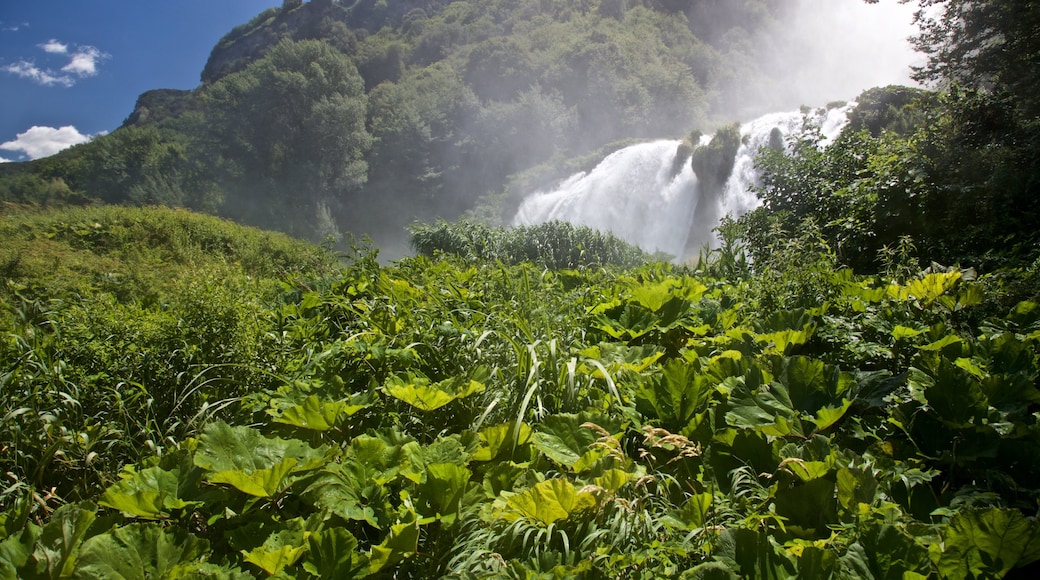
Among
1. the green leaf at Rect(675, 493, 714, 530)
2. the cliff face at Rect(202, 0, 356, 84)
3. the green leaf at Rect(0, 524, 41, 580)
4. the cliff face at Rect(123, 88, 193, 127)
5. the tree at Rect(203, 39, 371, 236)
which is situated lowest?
the green leaf at Rect(675, 493, 714, 530)

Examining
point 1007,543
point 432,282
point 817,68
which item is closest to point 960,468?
point 1007,543

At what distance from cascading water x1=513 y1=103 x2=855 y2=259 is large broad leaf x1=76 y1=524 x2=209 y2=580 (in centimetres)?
1787

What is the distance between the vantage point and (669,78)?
1951 inches

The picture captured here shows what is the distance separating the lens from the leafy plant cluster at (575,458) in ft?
3.12

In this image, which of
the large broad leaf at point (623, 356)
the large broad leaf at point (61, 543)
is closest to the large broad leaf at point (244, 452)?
the large broad leaf at point (61, 543)

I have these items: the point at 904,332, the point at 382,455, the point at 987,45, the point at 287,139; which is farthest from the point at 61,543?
the point at 287,139

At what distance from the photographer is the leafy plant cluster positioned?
951 millimetres

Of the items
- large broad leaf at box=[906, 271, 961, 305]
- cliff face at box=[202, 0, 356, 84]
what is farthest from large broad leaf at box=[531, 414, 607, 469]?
cliff face at box=[202, 0, 356, 84]

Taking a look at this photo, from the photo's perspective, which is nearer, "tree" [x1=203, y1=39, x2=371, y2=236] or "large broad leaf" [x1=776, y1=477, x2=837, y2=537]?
"large broad leaf" [x1=776, y1=477, x2=837, y2=537]

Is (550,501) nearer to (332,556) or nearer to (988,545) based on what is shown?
(332,556)

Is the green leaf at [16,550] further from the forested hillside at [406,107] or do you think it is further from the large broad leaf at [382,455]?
the forested hillside at [406,107]

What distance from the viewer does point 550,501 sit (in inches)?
42.7

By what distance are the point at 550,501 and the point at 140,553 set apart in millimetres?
829

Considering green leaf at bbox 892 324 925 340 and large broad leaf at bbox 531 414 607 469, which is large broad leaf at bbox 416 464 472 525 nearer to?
large broad leaf at bbox 531 414 607 469
